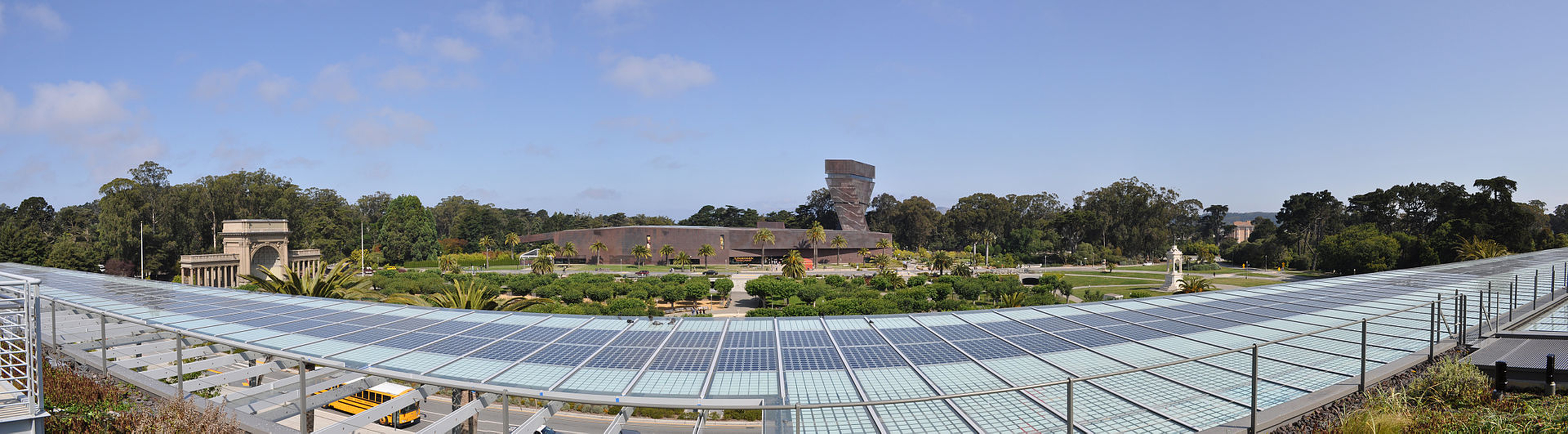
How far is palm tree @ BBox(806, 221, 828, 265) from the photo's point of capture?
71.8 meters

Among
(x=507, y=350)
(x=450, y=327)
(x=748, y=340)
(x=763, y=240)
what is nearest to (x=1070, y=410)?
(x=748, y=340)

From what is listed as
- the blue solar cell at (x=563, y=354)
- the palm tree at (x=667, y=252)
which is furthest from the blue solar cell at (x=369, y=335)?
the palm tree at (x=667, y=252)

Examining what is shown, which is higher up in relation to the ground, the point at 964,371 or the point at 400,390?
the point at 964,371

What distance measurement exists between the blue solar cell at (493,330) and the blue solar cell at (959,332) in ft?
21.7

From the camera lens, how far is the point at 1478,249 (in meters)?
38.3

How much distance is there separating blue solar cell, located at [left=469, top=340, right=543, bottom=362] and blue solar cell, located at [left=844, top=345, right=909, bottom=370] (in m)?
4.13

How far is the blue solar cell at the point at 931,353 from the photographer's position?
298 inches

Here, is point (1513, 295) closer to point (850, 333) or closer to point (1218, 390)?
point (1218, 390)

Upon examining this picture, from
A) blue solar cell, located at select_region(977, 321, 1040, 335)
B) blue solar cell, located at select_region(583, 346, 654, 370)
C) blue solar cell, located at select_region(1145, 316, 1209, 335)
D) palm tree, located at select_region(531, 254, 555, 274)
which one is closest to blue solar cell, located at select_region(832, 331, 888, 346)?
blue solar cell, located at select_region(977, 321, 1040, 335)

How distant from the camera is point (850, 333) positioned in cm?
931

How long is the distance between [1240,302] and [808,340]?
980cm

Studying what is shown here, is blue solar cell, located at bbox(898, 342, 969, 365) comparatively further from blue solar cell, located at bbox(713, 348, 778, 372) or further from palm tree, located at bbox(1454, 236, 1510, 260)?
palm tree, located at bbox(1454, 236, 1510, 260)

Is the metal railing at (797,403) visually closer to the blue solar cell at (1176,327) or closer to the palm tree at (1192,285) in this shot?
the blue solar cell at (1176,327)

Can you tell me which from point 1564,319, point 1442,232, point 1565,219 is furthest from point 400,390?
point 1565,219
